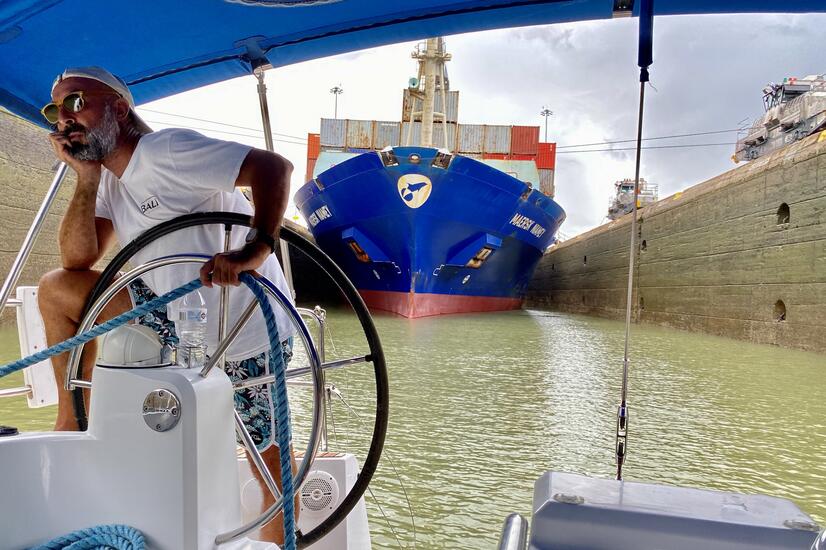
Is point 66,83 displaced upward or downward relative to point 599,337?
upward

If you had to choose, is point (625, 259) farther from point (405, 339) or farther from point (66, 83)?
point (66, 83)

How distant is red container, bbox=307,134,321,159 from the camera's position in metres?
22.9

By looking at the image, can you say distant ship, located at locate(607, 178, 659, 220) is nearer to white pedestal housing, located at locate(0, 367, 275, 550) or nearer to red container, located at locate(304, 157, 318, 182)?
red container, located at locate(304, 157, 318, 182)

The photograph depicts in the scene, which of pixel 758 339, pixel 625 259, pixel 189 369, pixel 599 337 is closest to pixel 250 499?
pixel 189 369

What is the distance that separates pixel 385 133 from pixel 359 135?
39.9 inches

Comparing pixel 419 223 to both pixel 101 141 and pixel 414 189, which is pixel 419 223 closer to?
pixel 414 189

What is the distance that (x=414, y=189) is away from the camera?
1080cm

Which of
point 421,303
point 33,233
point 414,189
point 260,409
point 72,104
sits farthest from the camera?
point 421,303

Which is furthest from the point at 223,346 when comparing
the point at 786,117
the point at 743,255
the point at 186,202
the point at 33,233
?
the point at 786,117

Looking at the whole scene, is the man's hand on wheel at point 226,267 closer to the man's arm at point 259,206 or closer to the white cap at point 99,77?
the man's arm at point 259,206

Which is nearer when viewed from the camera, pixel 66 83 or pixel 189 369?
pixel 189 369

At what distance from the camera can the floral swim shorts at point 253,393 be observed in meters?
1.26

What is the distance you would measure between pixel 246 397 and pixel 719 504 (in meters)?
0.89

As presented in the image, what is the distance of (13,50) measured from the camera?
1.51m
